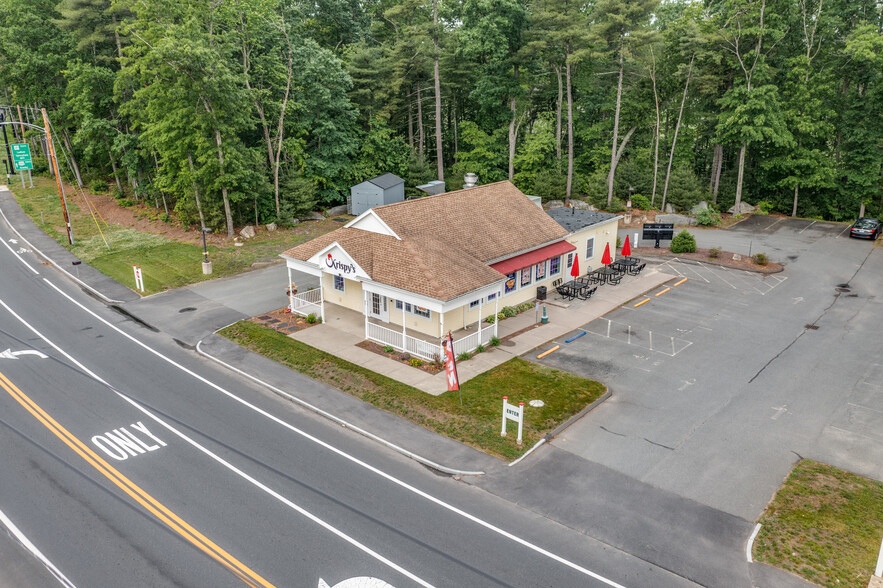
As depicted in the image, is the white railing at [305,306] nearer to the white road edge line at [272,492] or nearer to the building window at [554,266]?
the white road edge line at [272,492]

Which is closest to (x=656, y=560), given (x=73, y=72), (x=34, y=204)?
(x=73, y=72)

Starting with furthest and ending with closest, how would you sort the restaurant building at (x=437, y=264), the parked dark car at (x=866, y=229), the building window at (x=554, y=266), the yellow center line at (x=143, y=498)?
the parked dark car at (x=866, y=229) < the building window at (x=554, y=266) < the restaurant building at (x=437, y=264) < the yellow center line at (x=143, y=498)

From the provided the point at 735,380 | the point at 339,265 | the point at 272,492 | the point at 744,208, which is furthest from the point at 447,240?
the point at 744,208

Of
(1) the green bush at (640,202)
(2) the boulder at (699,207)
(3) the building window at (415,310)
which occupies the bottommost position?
(3) the building window at (415,310)

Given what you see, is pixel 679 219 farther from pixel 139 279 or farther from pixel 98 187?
pixel 98 187

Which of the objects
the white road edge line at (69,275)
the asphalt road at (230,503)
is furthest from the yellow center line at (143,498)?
the white road edge line at (69,275)

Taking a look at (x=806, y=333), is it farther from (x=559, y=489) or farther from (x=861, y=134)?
(x=861, y=134)
